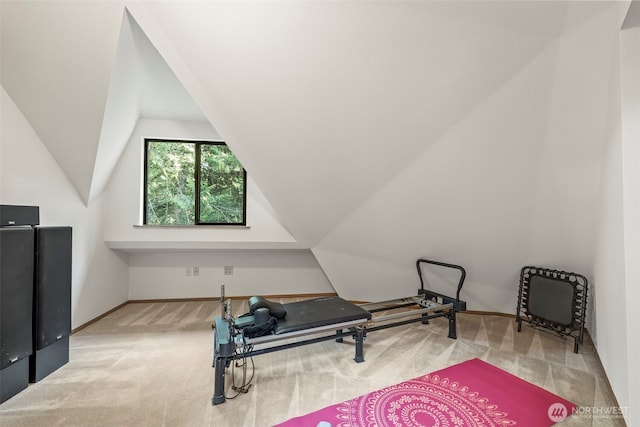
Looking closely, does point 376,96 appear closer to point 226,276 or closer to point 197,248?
point 197,248

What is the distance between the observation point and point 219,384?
199 cm

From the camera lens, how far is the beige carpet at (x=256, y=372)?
1.87 meters

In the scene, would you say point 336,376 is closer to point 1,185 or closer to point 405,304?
point 405,304

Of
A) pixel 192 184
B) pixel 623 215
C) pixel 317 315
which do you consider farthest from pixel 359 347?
pixel 192 184

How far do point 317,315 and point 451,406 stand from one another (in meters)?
1.15

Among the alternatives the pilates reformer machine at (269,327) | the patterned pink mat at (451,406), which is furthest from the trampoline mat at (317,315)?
the patterned pink mat at (451,406)

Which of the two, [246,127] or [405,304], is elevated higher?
[246,127]

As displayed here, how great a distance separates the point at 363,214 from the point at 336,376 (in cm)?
163

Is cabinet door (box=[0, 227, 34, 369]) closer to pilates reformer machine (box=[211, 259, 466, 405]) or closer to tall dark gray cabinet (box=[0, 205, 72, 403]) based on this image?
tall dark gray cabinet (box=[0, 205, 72, 403])

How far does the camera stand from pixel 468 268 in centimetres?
352

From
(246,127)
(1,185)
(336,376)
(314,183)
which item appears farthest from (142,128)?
(336,376)

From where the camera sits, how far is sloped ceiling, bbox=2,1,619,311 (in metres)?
1.77

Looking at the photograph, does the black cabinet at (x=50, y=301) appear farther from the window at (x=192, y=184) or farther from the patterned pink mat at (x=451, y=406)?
the patterned pink mat at (x=451, y=406)

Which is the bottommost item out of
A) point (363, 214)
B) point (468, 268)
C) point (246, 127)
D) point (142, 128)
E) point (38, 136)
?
point (468, 268)
